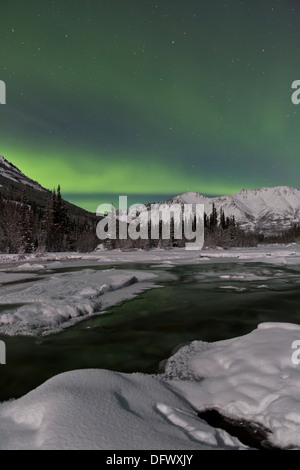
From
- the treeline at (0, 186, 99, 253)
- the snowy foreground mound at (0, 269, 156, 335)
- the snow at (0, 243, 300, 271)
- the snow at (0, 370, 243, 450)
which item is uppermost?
the treeline at (0, 186, 99, 253)

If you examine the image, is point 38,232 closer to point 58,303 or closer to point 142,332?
point 58,303

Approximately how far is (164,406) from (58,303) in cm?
548

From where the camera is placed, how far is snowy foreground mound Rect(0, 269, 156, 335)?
21.1 feet

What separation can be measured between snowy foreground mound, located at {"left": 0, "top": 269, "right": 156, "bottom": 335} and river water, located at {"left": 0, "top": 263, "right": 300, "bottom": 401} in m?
0.39

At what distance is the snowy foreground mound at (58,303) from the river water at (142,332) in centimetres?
39

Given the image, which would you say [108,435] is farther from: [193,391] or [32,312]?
[32,312]

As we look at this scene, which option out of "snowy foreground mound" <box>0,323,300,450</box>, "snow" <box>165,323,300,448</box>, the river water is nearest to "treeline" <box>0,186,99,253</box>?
the river water

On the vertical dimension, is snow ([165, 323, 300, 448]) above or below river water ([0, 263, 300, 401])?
above

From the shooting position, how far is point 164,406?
119 inches

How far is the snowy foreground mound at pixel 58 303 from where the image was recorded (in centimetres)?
643

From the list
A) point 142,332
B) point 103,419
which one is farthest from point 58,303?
point 103,419

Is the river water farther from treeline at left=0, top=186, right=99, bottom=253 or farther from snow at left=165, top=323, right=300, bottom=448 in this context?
treeline at left=0, top=186, right=99, bottom=253
